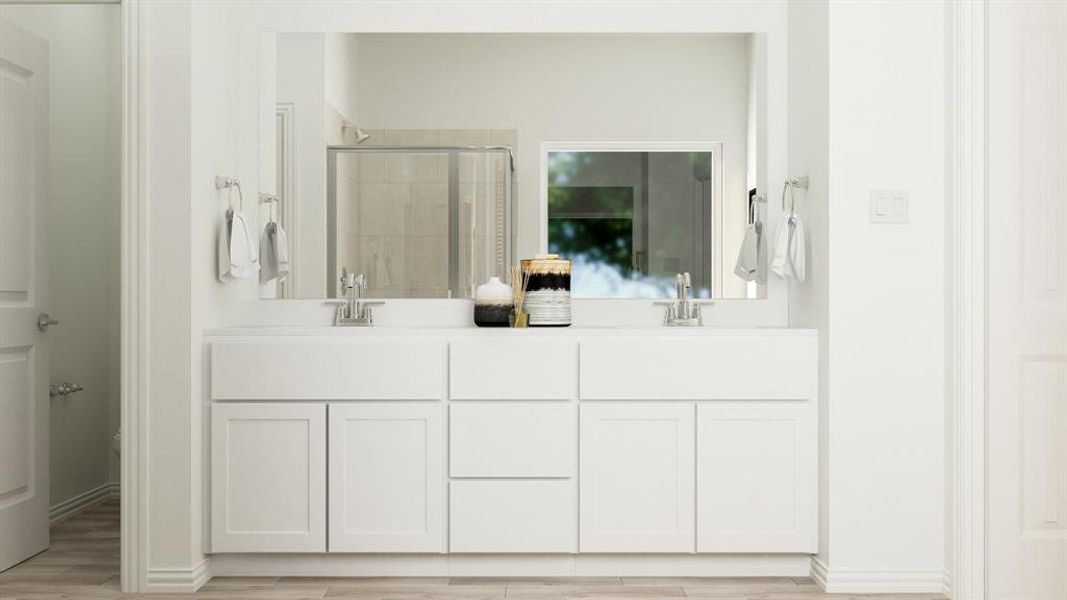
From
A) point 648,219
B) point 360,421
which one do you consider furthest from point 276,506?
point 648,219

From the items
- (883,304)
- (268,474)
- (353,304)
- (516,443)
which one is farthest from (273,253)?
(883,304)

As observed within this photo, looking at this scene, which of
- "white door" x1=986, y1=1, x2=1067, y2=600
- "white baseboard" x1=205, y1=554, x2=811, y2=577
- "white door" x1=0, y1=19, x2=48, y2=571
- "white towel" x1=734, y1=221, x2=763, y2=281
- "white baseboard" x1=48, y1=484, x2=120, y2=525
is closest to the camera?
"white door" x1=986, y1=1, x2=1067, y2=600

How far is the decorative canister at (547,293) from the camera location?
3020mm

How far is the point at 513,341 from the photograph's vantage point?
289cm

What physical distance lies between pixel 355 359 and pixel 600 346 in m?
0.77

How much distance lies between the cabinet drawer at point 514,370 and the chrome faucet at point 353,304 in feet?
1.63

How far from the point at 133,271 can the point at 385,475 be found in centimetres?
99

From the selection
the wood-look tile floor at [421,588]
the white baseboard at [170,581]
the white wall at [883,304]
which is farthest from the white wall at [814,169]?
the white baseboard at [170,581]

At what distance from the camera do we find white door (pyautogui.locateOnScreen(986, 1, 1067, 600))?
2.69 metres

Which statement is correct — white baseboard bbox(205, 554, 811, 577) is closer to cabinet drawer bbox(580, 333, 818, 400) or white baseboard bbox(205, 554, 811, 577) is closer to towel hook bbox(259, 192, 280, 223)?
cabinet drawer bbox(580, 333, 818, 400)

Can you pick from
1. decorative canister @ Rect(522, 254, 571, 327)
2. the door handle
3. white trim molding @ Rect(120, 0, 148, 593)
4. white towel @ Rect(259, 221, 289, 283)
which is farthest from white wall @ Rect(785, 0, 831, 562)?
the door handle

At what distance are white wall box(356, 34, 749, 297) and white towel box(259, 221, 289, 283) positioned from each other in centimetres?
51

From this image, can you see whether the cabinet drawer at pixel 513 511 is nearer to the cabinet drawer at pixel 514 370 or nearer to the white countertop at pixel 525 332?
the cabinet drawer at pixel 514 370

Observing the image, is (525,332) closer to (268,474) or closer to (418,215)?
(418,215)
